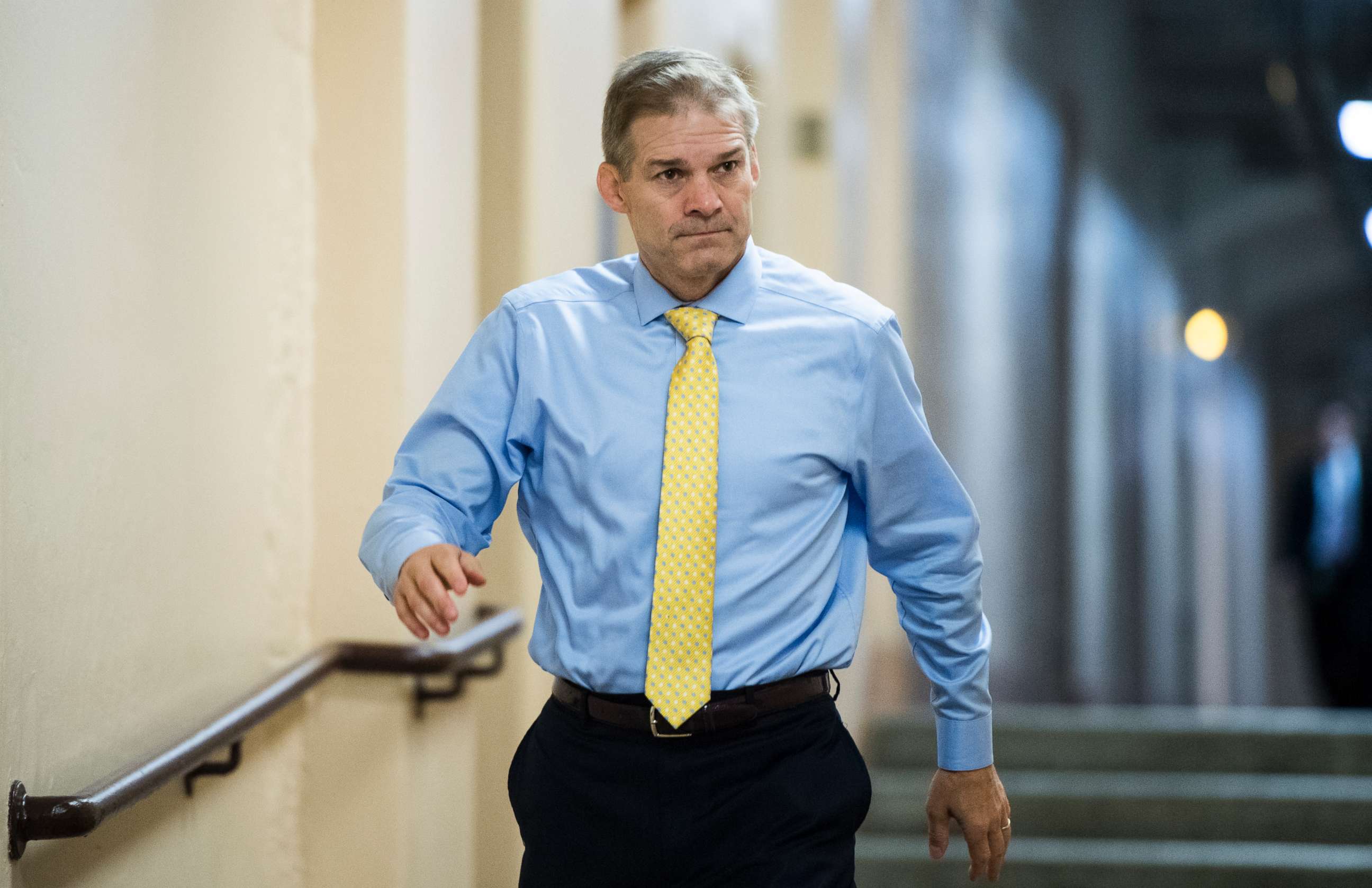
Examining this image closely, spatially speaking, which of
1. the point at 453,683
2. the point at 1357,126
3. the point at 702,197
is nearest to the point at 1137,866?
the point at 453,683

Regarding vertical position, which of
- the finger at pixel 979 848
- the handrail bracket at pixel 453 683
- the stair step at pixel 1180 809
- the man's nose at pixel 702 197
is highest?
the man's nose at pixel 702 197

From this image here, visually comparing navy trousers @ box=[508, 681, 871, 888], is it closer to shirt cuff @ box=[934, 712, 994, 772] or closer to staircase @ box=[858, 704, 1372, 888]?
shirt cuff @ box=[934, 712, 994, 772]

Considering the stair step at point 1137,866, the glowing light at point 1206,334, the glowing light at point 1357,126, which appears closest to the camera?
the stair step at point 1137,866

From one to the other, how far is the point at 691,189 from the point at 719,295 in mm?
153

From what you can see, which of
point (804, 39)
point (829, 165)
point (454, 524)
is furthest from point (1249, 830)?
point (454, 524)

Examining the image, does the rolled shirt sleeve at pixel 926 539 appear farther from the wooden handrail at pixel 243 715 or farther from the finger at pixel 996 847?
the wooden handrail at pixel 243 715

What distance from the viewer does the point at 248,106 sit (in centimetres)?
245

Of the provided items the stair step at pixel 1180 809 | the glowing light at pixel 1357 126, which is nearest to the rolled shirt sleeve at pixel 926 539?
the stair step at pixel 1180 809

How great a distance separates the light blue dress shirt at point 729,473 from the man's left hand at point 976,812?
0.09 feet

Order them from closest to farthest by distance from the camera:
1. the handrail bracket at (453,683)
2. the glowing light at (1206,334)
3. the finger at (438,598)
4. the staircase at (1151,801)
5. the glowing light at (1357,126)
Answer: the finger at (438,598) → the handrail bracket at (453,683) → the staircase at (1151,801) → the glowing light at (1357,126) → the glowing light at (1206,334)

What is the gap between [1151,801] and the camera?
5129mm

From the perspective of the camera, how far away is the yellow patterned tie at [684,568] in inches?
70.2

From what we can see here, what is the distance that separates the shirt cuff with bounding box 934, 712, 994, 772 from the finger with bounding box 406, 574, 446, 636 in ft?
2.46

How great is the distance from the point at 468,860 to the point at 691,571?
1601mm
